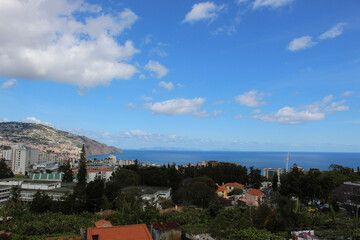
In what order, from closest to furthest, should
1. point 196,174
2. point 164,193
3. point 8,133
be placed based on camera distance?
point 164,193
point 196,174
point 8,133

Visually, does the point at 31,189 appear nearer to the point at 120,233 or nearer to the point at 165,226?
the point at 165,226

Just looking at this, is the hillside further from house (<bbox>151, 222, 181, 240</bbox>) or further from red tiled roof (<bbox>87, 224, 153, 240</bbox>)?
red tiled roof (<bbox>87, 224, 153, 240</bbox>)

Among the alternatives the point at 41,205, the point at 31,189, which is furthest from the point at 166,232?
the point at 31,189

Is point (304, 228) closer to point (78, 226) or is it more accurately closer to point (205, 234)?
point (205, 234)

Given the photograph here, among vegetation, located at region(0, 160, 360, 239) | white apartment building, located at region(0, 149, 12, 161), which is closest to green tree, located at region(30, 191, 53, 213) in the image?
vegetation, located at region(0, 160, 360, 239)

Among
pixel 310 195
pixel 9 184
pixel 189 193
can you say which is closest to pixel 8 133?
pixel 9 184

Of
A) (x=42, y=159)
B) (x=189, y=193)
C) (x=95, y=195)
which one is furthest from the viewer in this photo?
(x=42, y=159)

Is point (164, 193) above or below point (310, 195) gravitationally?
below

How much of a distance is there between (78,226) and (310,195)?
1700 centimetres

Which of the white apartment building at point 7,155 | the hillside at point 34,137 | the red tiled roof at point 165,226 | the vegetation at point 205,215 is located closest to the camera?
the red tiled roof at point 165,226

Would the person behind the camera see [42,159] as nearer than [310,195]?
No

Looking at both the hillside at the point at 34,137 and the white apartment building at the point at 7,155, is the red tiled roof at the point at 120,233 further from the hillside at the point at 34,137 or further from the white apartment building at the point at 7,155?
the hillside at the point at 34,137

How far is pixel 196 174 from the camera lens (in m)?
38.1

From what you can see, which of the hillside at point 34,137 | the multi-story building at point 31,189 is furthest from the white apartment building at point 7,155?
the multi-story building at point 31,189
